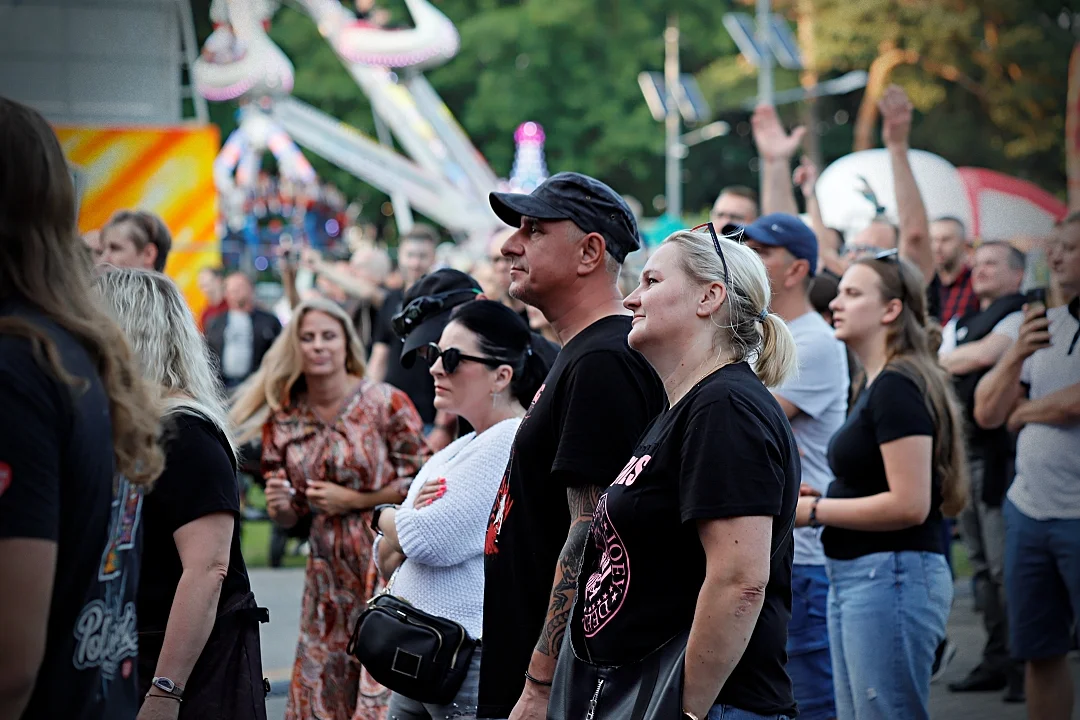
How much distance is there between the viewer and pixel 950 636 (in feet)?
27.9

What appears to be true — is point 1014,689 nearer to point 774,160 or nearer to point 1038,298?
point 1038,298

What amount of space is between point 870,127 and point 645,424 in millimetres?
36231

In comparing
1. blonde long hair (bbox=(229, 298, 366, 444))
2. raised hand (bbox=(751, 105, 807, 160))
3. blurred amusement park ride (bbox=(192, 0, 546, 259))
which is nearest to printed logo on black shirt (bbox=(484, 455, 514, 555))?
blonde long hair (bbox=(229, 298, 366, 444))

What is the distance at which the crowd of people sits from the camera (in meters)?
2.29

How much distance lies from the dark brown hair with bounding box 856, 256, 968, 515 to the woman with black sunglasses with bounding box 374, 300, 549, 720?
4.38ft

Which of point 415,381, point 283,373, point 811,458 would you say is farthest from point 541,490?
point 415,381

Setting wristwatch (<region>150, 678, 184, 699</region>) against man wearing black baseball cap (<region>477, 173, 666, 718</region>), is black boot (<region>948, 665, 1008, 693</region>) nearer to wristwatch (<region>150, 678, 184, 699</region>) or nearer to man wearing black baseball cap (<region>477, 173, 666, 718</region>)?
man wearing black baseball cap (<region>477, 173, 666, 718</region>)

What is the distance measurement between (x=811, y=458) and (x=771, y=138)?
3028 millimetres

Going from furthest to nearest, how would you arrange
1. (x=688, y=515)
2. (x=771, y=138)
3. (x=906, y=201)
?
(x=771, y=138)
(x=906, y=201)
(x=688, y=515)

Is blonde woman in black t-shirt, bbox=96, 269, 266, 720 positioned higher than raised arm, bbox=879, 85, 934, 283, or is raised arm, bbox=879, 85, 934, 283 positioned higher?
raised arm, bbox=879, 85, 934, 283

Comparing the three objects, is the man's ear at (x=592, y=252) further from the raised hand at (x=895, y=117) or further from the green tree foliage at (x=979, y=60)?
the green tree foliage at (x=979, y=60)

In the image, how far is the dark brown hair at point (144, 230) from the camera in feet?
19.0

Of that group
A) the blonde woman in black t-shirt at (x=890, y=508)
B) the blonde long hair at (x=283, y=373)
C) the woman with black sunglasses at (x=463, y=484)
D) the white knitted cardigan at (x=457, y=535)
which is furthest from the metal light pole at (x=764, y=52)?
the white knitted cardigan at (x=457, y=535)

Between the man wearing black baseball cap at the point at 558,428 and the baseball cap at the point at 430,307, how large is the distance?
4.69 feet
